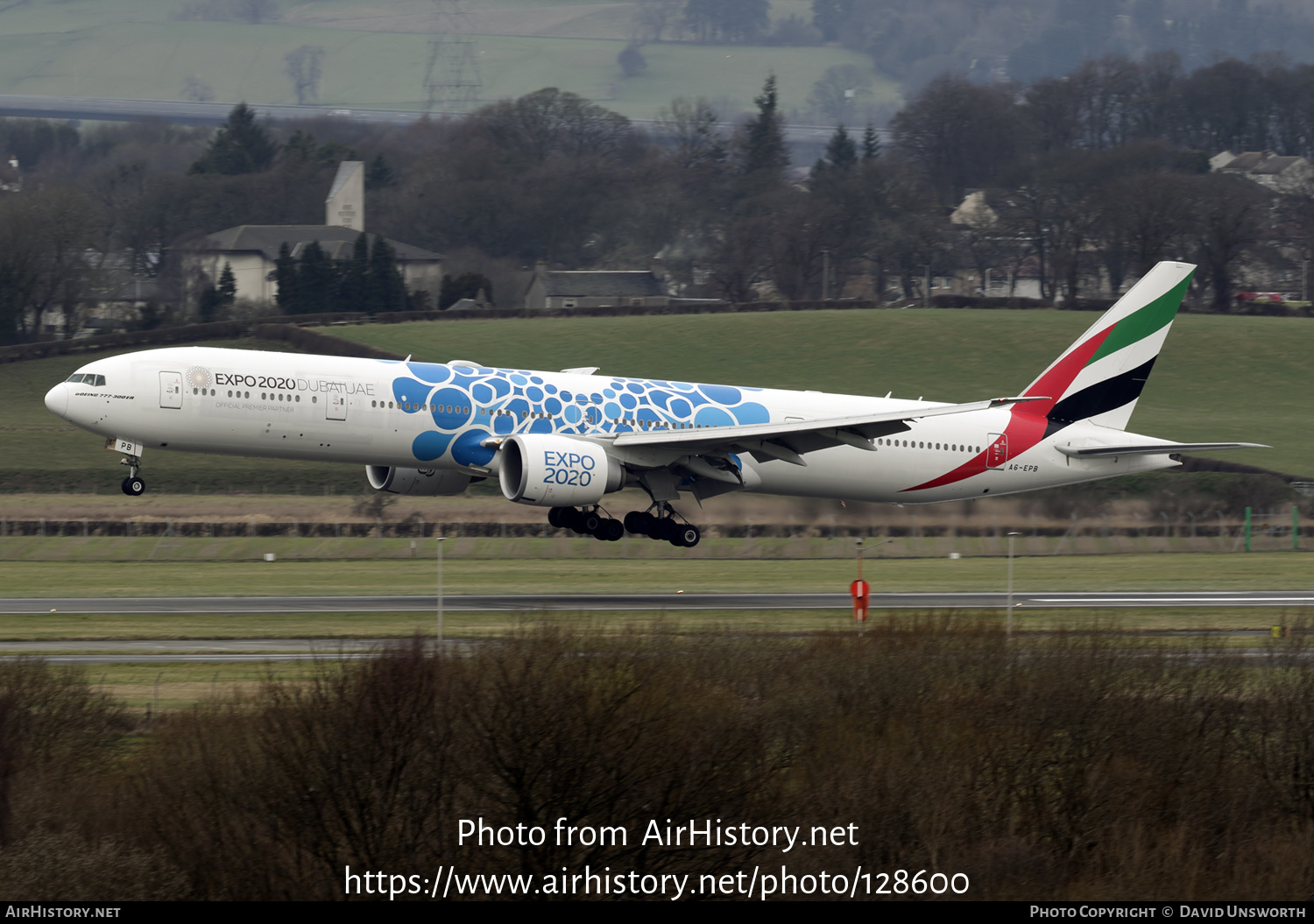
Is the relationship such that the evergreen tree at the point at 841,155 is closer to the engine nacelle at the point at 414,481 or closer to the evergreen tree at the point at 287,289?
the evergreen tree at the point at 287,289

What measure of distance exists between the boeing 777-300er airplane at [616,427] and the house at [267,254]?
86.6 meters

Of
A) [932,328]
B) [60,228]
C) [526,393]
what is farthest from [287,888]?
[60,228]

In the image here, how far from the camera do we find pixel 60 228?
106 m

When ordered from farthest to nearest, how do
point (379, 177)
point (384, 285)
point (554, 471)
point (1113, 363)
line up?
1. point (379, 177)
2. point (384, 285)
3. point (1113, 363)
4. point (554, 471)

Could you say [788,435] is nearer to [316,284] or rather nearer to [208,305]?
[316,284]

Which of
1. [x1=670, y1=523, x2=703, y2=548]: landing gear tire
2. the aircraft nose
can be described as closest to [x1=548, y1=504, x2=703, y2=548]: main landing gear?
[x1=670, y1=523, x2=703, y2=548]: landing gear tire

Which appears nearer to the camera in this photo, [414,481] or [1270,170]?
[414,481]

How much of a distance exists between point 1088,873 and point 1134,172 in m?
133

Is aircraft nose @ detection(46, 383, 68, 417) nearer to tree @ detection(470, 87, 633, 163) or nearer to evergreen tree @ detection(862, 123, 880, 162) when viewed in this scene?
tree @ detection(470, 87, 633, 163)

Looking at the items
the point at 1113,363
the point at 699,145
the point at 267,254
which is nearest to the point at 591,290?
the point at 267,254

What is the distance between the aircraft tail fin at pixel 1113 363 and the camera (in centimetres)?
4919

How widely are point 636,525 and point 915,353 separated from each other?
5466 centimetres

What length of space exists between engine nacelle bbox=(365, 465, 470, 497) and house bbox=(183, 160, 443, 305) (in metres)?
84.9

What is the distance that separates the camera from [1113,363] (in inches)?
1946
